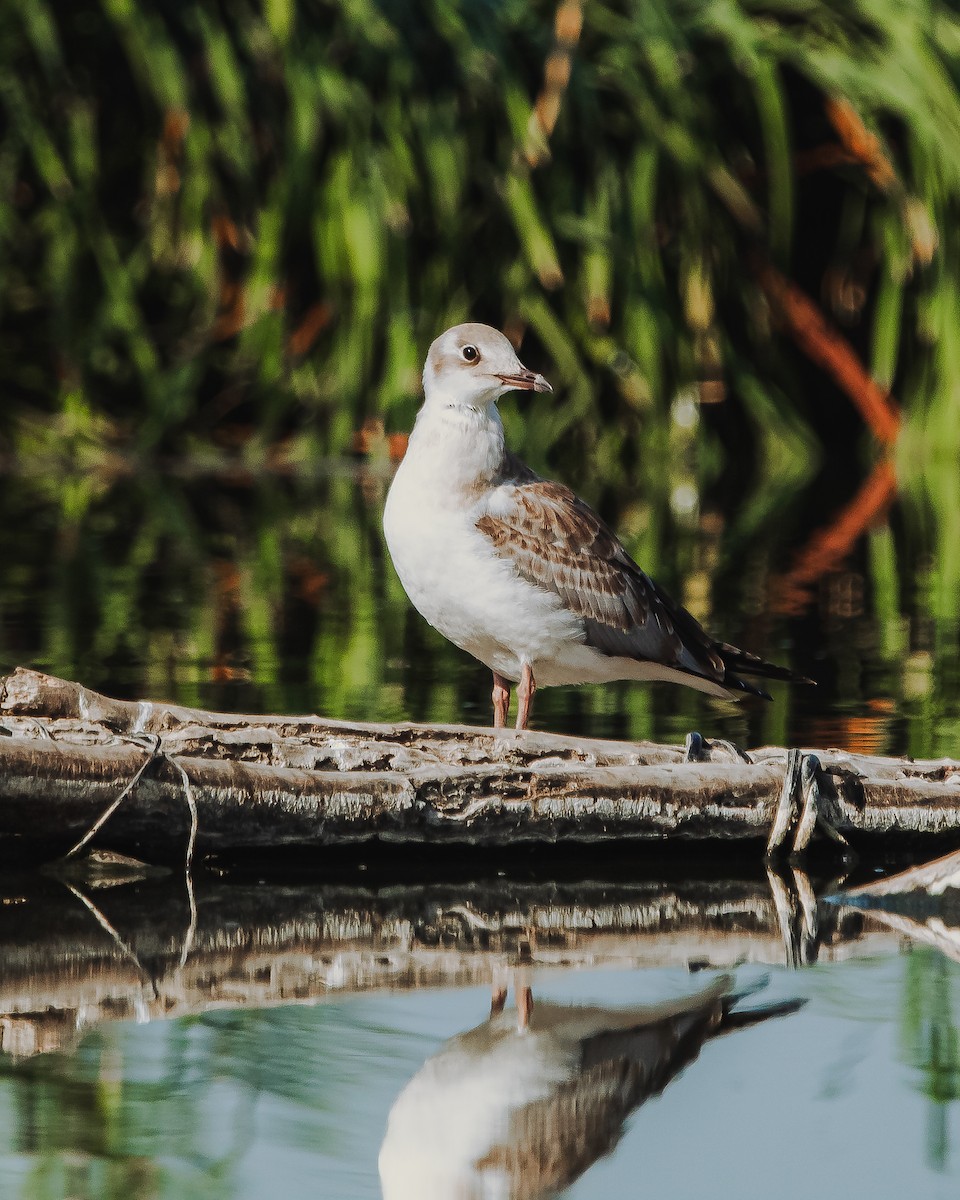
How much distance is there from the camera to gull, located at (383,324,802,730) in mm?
4945

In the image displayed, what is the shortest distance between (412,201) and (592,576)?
8.16 m

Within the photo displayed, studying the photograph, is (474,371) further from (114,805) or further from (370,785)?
(114,805)

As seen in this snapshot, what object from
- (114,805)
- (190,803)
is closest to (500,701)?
(190,803)

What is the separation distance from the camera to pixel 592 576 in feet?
16.9

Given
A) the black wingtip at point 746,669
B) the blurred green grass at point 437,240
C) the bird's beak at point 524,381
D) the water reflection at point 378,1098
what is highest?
the blurred green grass at point 437,240

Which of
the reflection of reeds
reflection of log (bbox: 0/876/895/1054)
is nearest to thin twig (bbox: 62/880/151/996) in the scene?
reflection of log (bbox: 0/876/895/1054)

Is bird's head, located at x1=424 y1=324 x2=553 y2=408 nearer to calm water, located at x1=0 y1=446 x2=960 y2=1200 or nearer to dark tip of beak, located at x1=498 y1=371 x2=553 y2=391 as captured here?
dark tip of beak, located at x1=498 y1=371 x2=553 y2=391

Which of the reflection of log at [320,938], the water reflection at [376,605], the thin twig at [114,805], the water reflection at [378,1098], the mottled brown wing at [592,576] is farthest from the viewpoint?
the water reflection at [376,605]

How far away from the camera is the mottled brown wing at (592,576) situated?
5035 mm

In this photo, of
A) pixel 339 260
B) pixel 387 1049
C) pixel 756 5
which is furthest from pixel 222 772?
pixel 756 5

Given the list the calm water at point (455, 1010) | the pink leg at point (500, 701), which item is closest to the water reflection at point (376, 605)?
the calm water at point (455, 1010)

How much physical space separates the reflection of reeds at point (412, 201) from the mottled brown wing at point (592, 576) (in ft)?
24.4

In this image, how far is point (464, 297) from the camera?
513 inches

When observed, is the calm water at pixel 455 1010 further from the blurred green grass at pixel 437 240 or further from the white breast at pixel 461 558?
the blurred green grass at pixel 437 240
